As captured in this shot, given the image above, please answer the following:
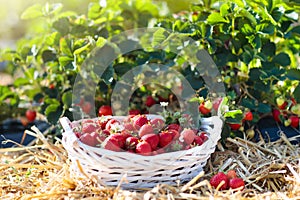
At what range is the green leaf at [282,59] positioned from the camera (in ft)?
6.76

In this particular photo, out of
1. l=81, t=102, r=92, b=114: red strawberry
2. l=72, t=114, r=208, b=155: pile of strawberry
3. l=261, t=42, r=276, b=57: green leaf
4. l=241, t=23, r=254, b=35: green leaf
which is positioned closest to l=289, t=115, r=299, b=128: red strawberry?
l=261, t=42, r=276, b=57: green leaf

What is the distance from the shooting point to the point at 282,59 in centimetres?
207

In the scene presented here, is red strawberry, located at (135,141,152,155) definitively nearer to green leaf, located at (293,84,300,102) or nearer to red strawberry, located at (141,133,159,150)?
red strawberry, located at (141,133,159,150)

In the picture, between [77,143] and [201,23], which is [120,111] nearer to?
[201,23]

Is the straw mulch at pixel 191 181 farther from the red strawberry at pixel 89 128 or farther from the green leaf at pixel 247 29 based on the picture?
the green leaf at pixel 247 29

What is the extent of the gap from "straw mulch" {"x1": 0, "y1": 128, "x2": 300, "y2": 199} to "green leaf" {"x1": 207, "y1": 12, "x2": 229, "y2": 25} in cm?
47

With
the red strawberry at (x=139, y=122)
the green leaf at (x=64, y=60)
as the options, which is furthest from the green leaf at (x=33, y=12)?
the red strawberry at (x=139, y=122)

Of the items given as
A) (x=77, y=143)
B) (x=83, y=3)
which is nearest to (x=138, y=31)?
(x=77, y=143)

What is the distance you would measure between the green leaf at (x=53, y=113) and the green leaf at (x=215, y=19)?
2.45 ft

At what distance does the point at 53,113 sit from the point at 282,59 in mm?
995

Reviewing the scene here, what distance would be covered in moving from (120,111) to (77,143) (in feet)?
2.14

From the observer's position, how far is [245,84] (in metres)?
2.12

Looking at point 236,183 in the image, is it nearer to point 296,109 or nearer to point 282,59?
point 296,109

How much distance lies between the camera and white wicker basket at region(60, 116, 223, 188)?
4.82 feet
